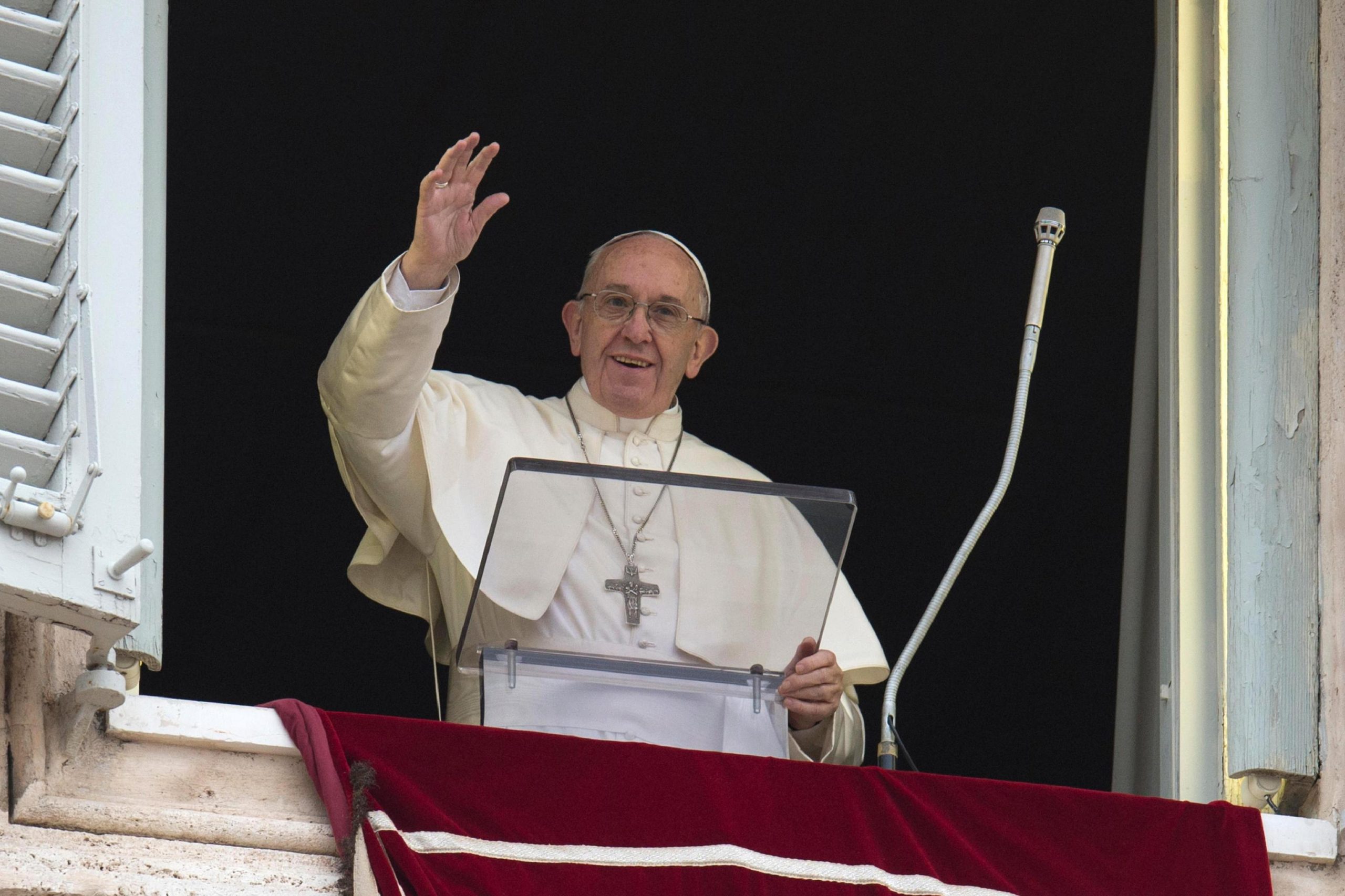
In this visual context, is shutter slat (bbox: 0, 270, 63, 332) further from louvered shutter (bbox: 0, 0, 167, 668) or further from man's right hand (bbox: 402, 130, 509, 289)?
man's right hand (bbox: 402, 130, 509, 289)

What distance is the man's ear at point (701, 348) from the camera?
4.80m

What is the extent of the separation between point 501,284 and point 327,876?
3.60 meters

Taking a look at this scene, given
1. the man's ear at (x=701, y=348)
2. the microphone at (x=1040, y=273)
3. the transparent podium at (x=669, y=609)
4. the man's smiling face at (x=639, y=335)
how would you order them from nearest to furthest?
the transparent podium at (x=669, y=609) < the microphone at (x=1040, y=273) < the man's smiling face at (x=639, y=335) < the man's ear at (x=701, y=348)

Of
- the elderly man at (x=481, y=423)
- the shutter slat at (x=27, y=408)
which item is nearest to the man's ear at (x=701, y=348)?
the elderly man at (x=481, y=423)

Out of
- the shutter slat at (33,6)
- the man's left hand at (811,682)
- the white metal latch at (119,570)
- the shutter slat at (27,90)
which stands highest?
the shutter slat at (33,6)

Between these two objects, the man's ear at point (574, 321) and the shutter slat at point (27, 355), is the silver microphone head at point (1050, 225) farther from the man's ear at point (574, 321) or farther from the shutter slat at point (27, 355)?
the shutter slat at point (27, 355)

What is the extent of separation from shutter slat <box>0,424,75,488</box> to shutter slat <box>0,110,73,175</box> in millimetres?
478

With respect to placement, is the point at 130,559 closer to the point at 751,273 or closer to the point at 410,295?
the point at 410,295

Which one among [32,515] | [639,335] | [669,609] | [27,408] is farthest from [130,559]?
[639,335]

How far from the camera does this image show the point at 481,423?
4371 mm

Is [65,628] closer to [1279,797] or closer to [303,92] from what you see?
[1279,797]

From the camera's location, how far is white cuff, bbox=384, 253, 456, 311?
387 cm

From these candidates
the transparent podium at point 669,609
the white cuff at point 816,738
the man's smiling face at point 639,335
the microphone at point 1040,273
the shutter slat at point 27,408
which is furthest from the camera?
the man's smiling face at point 639,335

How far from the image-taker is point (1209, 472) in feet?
13.0
